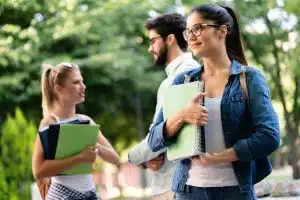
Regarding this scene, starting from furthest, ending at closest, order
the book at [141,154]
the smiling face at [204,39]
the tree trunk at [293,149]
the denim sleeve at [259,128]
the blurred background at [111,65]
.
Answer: the blurred background at [111,65] < the tree trunk at [293,149] < the book at [141,154] < the smiling face at [204,39] < the denim sleeve at [259,128]

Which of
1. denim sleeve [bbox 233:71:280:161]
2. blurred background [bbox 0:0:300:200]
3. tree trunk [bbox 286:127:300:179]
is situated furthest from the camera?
blurred background [bbox 0:0:300:200]

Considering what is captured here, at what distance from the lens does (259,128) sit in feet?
5.82

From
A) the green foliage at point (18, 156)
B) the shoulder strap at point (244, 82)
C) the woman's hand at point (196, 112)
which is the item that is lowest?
the green foliage at point (18, 156)

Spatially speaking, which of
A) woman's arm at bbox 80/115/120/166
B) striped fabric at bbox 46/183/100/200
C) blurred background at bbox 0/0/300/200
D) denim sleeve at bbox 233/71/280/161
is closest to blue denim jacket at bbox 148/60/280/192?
denim sleeve at bbox 233/71/280/161

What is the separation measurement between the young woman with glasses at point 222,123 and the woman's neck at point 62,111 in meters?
0.98

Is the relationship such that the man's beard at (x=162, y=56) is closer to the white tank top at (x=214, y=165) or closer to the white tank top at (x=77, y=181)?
the white tank top at (x=77, y=181)

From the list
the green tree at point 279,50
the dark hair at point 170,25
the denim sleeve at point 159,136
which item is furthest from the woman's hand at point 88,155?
the green tree at point 279,50

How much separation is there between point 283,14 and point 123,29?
4.76m

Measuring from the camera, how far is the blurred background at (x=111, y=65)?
6207mm

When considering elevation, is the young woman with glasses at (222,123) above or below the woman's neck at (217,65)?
below

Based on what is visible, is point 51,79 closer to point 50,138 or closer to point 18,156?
point 50,138

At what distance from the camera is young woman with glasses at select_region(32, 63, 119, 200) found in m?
2.69

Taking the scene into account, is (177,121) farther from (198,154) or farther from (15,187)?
(15,187)

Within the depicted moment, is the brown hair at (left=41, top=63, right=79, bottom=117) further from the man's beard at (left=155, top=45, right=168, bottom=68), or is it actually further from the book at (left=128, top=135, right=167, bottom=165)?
the book at (left=128, top=135, right=167, bottom=165)
